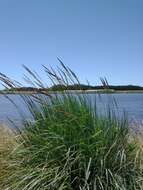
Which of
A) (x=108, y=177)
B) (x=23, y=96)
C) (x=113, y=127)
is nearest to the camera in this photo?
→ (x=108, y=177)

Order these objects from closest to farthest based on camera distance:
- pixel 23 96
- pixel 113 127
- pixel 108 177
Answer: pixel 108 177 → pixel 113 127 → pixel 23 96

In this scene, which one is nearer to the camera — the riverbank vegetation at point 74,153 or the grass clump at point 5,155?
the riverbank vegetation at point 74,153

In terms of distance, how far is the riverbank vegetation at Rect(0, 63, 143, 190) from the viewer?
13.8 feet

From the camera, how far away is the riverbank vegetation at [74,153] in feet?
13.8

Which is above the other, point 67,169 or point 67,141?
point 67,141

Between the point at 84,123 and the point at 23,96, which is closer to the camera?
the point at 84,123

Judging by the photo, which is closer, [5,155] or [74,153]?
[74,153]

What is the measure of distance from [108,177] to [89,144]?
379 millimetres

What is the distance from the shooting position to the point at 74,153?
425 cm

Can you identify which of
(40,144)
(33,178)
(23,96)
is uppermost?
(23,96)

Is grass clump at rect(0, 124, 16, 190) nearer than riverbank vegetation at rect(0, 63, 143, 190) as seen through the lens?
No

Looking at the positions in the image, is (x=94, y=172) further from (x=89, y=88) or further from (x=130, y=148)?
(x=89, y=88)

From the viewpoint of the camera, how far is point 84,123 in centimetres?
441

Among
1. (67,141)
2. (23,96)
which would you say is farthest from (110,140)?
(23,96)
